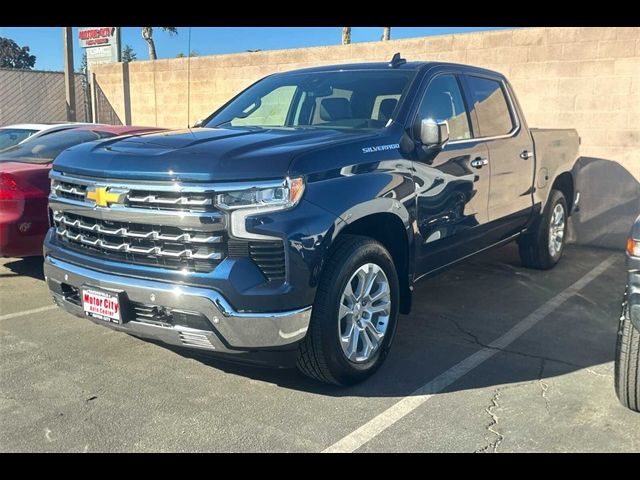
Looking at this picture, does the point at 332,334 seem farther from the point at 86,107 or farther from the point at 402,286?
the point at 86,107

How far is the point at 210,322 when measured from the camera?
3137 millimetres

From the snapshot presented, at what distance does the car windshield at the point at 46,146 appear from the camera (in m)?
6.19

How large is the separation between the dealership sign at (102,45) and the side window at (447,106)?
12369 mm

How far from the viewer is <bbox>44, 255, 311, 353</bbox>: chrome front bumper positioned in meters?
3.11

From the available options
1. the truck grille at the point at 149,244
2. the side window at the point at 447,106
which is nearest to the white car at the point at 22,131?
the truck grille at the point at 149,244

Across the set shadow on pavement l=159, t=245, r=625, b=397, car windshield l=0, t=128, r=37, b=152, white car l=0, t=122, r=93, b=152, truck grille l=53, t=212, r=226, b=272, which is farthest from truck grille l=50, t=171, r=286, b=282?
car windshield l=0, t=128, r=37, b=152

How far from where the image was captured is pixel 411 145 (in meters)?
4.11

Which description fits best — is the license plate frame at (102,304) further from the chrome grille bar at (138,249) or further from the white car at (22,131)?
the white car at (22,131)

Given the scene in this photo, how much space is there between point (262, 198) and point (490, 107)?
3092mm

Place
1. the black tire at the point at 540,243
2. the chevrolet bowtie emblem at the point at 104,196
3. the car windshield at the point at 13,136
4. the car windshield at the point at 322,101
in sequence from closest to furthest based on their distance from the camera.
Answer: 1. the chevrolet bowtie emblem at the point at 104,196
2. the car windshield at the point at 322,101
3. the black tire at the point at 540,243
4. the car windshield at the point at 13,136

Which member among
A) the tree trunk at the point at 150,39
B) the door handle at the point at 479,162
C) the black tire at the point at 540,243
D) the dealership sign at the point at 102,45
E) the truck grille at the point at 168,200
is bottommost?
the black tire at the point at 540,243

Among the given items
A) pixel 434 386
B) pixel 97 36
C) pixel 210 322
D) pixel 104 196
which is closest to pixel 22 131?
pixel 104 196
